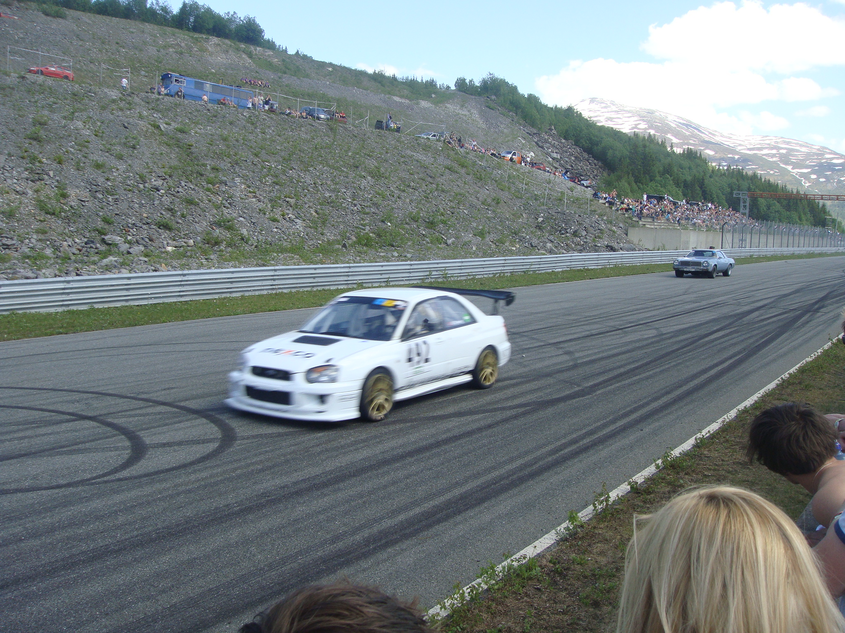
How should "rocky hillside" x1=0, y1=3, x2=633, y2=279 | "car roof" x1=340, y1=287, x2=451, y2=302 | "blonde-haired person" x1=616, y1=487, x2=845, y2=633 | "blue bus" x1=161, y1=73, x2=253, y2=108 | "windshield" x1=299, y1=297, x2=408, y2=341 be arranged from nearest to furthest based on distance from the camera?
"blonde-haired person" x1=616, y1=487, x2=845, y2=633
"windshield" x1=299, y1=297, x2=408, y2=341
"car roof" x1=340, y1=287, x2=451, y2=302
"rocky hillside" x1=0, y1=3, x2=633, y2=279
"blue bus" x1=161, y1=73, x2=253, y2=108

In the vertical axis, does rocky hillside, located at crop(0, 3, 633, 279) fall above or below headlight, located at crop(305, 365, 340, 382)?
above

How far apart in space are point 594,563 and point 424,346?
4.23 meters

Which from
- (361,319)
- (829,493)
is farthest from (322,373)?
(829,493)

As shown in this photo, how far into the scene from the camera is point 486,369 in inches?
361

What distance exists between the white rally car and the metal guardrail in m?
9.56

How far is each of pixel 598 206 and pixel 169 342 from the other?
43.2 meters

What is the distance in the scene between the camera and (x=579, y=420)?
300 inches

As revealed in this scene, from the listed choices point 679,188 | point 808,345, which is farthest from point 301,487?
point 679,188

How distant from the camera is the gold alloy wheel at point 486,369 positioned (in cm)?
905

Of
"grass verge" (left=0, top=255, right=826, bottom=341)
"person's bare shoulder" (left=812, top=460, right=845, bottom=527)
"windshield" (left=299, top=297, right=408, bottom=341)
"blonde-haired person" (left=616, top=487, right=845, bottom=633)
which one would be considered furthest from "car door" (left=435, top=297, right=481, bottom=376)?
"grass verge" (left=0, top=255, right=826, bottom=341)

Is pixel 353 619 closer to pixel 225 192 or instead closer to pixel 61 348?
pixel 61 348

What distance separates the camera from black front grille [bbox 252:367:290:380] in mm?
7133

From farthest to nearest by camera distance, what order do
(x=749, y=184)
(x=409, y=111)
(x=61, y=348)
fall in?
(x=749, y=184)
(x=409, y=111)
(x=61, y=348)

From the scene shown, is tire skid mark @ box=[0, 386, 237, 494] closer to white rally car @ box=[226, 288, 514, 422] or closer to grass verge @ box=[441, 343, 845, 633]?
white rally car @ box=[226, 288, 514, 422]
